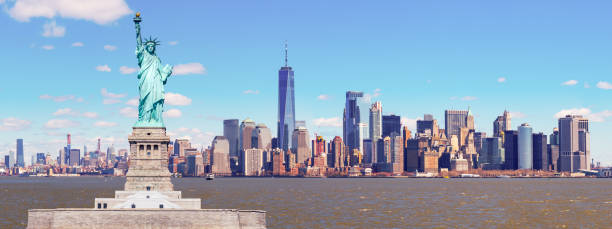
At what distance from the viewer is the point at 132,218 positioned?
157 feet

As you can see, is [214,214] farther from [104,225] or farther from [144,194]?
[144,194]

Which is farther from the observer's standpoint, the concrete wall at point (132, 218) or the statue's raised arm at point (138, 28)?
the statue's raised arm at point (138, 28)

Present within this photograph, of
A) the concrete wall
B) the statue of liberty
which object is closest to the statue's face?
the statue of liberty

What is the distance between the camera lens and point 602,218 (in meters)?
86.8

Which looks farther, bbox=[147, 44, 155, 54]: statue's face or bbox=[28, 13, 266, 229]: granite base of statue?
bbox=[147, 44, 155, 54]: statue's face

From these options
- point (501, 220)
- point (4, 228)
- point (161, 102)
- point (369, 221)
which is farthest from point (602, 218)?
point (4, 228)

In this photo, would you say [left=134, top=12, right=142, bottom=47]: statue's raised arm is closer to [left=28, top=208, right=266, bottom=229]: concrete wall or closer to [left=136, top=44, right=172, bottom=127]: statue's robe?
[left=136, top=44, right=172, bottom=127]: statue's robe

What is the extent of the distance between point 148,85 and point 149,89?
0.40 metres

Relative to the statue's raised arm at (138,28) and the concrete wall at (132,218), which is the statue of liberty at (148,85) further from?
the concrete wall at (132,218)

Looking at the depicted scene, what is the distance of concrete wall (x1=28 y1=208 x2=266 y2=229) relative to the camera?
157ft

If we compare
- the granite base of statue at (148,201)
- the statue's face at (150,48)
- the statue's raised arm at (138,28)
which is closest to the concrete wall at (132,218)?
the granite base of statue at (148,201)

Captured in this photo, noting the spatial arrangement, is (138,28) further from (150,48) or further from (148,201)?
(148,201)

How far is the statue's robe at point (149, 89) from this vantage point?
79.4 meters

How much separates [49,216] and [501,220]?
47614mm
